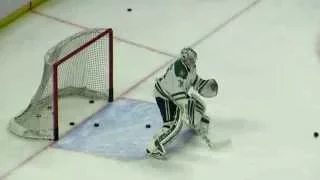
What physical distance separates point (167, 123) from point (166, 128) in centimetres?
1

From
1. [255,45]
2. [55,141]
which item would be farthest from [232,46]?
[55,141]

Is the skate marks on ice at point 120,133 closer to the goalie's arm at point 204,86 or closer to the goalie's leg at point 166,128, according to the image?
the goalie's leg at point 166,128

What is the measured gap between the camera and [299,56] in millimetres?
3332

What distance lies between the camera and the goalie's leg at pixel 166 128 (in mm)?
2691

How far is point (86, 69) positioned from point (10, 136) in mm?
330

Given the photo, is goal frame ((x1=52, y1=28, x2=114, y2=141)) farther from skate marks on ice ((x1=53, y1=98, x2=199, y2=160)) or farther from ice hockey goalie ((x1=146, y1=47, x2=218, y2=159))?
ice hockey goalie ((x1=146, y1=47, x2=218, y2=159))

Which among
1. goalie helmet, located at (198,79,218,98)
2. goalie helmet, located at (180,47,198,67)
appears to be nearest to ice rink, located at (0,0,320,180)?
goalie helmet, located at (198,79,218,98)

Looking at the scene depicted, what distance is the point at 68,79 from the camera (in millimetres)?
2939

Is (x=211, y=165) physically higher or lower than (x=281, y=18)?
lower

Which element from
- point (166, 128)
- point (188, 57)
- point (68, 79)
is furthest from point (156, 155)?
point (68, 79)

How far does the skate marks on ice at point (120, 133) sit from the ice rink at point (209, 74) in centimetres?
4

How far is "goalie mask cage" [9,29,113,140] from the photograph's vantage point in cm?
282

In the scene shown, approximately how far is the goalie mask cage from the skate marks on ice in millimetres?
66

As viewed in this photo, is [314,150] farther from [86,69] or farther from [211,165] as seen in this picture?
[86,69]
